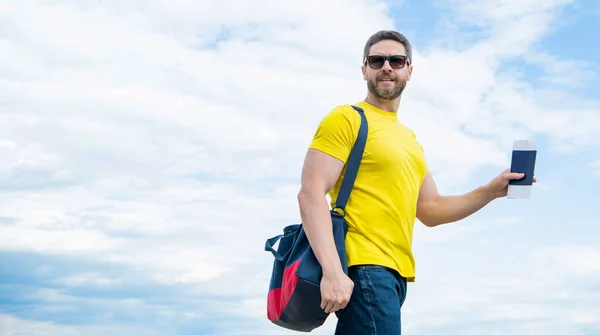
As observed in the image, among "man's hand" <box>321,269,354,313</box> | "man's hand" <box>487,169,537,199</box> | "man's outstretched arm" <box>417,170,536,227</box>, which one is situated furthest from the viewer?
"man's outstretched arm" <box>417,170,536,227</box>

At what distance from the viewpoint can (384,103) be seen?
16.6ft

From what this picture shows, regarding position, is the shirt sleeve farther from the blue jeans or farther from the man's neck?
the blue jeans

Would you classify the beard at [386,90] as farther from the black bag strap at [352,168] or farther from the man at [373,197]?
the black bag strap at [352,168]

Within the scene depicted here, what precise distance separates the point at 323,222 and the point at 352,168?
44cm

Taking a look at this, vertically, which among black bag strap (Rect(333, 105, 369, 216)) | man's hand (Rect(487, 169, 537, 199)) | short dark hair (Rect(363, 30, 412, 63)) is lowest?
black bag strap (Rect(333, 105, 369, 216))

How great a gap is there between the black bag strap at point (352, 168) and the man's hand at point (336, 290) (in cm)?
48

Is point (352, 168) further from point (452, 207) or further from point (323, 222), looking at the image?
point (452, 207)

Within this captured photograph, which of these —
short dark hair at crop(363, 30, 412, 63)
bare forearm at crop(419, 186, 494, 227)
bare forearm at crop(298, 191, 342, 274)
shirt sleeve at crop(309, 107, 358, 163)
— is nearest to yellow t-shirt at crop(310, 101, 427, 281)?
shirt sleeve at crop(309, 107, 358, 163)

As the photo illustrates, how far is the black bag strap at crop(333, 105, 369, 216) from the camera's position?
4.49 meters

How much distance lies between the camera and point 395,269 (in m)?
4.47

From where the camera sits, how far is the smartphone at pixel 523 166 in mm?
5078

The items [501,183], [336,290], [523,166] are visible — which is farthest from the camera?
[501,183]

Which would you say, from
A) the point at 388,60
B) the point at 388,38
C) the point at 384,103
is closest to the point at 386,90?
the point at 384,103

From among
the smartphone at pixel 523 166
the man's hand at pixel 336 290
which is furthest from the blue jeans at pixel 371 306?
the smartphone at pixel 523 166
